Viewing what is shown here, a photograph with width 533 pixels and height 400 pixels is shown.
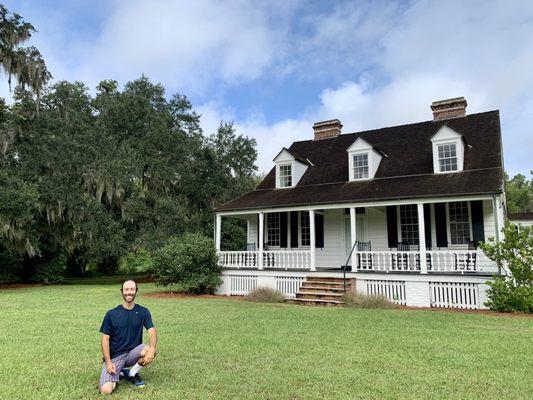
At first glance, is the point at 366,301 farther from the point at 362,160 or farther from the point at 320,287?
the point at 362,160

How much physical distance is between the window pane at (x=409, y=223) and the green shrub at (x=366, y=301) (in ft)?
11.1

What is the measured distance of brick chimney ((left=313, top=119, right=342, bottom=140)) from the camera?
1980cm

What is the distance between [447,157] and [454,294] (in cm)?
507

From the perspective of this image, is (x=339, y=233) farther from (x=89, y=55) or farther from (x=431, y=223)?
(x=89, y=55)

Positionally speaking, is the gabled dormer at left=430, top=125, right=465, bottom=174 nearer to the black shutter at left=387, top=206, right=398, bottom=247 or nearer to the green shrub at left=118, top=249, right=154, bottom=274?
the black shutter at left=387, top=206, right=398, bottom=247

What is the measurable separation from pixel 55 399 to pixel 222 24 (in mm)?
13235

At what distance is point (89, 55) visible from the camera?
15945 mm

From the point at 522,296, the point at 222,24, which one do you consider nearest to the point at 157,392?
the point at 522,296

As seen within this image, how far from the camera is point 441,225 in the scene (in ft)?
44.4

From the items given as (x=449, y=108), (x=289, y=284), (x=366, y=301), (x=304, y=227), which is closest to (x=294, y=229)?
(x=304, y=227)

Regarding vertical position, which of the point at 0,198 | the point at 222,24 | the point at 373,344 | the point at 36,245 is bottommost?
the point at 373,344

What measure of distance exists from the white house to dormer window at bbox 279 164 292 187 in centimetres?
5

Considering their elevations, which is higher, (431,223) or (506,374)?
(431,223)

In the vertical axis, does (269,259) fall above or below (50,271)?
above
